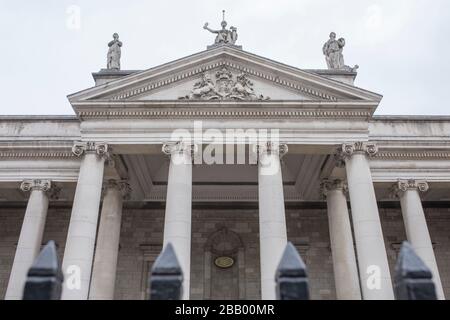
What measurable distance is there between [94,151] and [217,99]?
20.0ft

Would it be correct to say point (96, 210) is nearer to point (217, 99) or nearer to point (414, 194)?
point (217, 99)

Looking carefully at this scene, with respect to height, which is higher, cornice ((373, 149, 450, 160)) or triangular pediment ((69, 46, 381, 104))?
triangular pediment ((69, 46, 381, 104))

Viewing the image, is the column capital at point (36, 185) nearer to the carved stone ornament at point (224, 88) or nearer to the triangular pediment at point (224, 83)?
the triangular pediment at point (224, 83)

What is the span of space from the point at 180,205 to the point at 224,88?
615 centimetres

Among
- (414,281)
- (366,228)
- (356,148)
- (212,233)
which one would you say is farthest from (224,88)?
(414,281)

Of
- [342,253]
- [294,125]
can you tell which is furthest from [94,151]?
[342,253]

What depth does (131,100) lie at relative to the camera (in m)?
19.5

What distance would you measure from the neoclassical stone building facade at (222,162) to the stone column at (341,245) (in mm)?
57

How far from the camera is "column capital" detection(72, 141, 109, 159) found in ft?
62.4

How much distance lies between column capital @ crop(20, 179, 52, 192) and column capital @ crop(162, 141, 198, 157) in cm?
670

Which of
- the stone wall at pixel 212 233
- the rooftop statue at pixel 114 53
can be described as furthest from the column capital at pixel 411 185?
the rooftop statue at pixel 114 53

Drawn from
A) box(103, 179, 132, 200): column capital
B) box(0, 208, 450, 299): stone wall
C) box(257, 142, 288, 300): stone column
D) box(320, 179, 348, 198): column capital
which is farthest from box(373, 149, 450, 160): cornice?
box(103, 179, 132, 200): column capital

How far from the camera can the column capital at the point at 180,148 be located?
18.9 meters

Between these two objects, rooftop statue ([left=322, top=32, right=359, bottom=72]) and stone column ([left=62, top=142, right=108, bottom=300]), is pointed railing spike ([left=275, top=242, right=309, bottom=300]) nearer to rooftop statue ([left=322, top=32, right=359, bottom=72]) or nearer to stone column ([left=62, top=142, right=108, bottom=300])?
stone column ([left=62, top=142, right=108, bottom=300])
